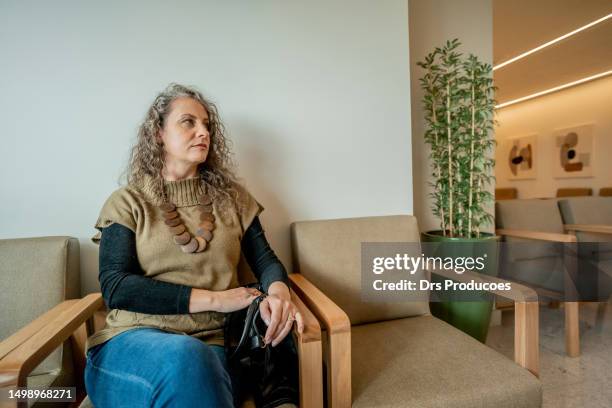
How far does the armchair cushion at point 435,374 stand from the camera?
1.00m

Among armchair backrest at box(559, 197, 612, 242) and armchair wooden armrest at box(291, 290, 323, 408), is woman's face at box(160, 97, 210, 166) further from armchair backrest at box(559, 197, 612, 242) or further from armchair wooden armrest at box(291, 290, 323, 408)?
armchair backrest at box(559, 197, 612, 242)

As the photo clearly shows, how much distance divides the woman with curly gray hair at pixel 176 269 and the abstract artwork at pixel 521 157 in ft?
22.3

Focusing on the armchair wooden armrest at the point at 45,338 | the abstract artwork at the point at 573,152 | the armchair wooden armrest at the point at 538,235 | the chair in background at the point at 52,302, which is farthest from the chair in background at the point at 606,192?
the armchair wooden armrest at the point at 45,338

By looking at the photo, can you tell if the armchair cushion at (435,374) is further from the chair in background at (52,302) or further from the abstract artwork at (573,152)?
the abstract artwork at (573,152)

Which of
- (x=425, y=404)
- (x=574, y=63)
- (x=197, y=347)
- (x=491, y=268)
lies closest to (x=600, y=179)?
(x=574, y=63)

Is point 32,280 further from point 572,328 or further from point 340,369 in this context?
point 572,328

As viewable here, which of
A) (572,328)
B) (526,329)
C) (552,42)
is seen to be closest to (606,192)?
(552,42)

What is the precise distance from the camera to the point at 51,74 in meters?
1.41

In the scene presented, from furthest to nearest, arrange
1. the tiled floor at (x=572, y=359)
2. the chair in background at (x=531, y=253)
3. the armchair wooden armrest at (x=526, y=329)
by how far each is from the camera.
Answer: the chair in background at (x=531, y=253), the tiled floor at (x=572, y=359), the armchair wooden armrest at (x=526, y=329)

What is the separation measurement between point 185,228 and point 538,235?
2.30 metres

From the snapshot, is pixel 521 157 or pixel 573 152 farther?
pixel 521 157

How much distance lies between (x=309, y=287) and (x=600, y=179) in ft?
19.8

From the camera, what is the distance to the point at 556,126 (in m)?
6.05

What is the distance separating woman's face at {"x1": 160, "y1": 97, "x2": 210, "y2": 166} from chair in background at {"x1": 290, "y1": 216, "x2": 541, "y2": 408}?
22.5 inches
